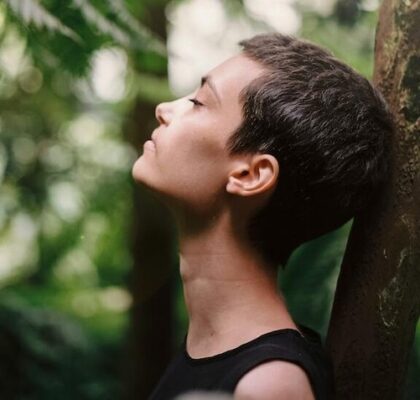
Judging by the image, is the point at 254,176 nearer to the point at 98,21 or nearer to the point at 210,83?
the point at 210,83

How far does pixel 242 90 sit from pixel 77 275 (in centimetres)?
887

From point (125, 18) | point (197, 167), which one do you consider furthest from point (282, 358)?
point (125, 18)

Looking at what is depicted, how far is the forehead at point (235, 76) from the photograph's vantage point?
5.74 ft

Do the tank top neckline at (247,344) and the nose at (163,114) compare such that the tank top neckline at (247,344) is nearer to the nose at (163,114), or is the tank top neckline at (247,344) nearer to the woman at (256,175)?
the woman at (256,175)

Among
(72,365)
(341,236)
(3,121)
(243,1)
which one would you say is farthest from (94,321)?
(341,236)

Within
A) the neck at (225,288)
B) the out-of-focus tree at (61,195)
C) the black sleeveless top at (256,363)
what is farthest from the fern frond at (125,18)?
the out-of-focus tree at (61,195)

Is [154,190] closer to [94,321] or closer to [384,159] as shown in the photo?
[384,159]

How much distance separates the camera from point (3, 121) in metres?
6.29

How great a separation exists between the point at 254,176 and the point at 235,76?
0.27 m

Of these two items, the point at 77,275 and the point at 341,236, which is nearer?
the point at 341,236

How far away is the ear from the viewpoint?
1.67 metres

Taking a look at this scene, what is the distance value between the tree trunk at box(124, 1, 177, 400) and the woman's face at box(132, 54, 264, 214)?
3.84 m

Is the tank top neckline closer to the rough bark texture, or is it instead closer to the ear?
the rough bark texture

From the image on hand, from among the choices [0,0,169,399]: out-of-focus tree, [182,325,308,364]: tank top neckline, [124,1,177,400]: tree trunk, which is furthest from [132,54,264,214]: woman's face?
[124,1,177,400]: tree trunk
